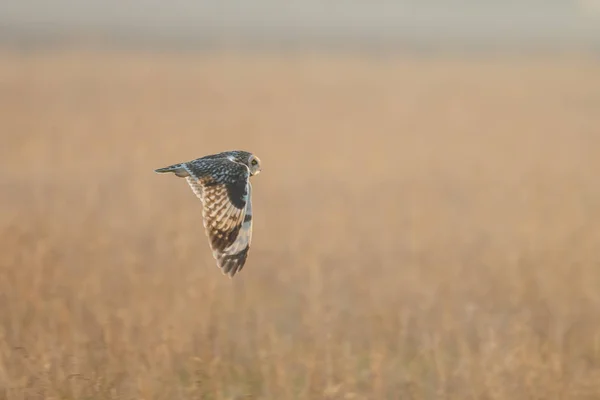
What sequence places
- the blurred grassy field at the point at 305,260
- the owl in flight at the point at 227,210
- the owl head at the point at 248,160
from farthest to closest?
the blurred grassy field at the point at 305,260, the owl head at the point at 248,160, the owl in flight at the point at 227,210

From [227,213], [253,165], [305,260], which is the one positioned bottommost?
[305,260]

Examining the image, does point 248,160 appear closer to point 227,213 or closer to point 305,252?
point 227,213

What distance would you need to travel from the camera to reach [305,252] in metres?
8.92

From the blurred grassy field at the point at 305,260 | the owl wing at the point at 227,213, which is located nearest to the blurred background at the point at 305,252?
the blurred grassy field at the point at 305,260

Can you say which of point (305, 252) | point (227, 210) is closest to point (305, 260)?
point (305, 252)

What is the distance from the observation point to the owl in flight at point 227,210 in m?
4.19

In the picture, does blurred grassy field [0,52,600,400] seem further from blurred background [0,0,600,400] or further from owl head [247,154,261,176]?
owl head [247,154,261,176]

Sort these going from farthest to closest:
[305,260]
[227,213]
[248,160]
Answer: [305,260]
[248,160]
[227,213]

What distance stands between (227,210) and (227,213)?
0.6 inches

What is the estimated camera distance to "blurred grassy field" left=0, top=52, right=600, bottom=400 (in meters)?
5.64

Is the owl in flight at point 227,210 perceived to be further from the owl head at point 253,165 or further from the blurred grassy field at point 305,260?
the blurred grassy field at point 305,260

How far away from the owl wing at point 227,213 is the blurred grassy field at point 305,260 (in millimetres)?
1308

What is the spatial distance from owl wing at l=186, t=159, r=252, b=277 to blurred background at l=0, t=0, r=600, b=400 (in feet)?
4.31

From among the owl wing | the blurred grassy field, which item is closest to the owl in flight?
the owl wing
